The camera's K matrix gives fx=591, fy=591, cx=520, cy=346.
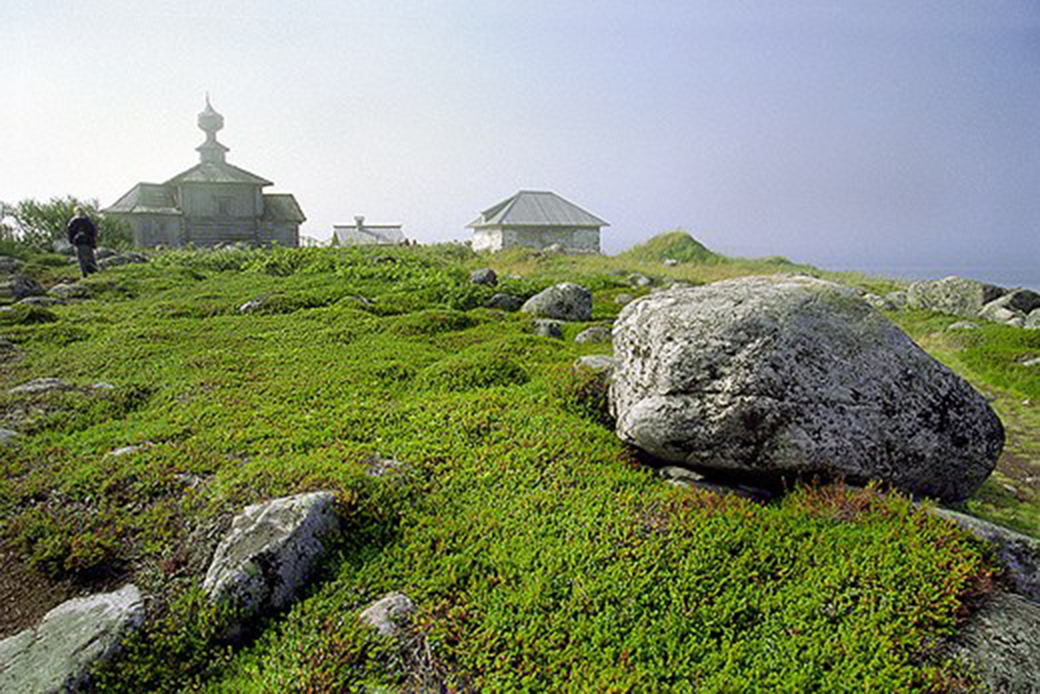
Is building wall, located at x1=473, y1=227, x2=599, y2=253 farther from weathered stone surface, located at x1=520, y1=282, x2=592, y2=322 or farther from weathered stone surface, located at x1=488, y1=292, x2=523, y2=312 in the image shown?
weathered stone surface, located at x1=520, y1=282, x2=592, y2=322

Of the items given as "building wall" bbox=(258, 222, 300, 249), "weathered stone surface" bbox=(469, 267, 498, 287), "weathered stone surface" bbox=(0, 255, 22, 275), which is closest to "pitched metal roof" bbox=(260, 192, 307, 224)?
"building wall" bbox=(258, 222, 300, 249)

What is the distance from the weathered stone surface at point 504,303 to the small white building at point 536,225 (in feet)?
120

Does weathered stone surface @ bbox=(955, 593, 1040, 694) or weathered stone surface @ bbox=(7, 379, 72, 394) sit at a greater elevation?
weathered stone surface @ bbox=(7, 379, 72, 394)

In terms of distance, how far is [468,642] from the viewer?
15.6 ft

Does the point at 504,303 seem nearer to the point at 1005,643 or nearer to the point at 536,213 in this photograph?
the point at 1005,643

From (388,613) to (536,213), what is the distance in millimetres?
58302

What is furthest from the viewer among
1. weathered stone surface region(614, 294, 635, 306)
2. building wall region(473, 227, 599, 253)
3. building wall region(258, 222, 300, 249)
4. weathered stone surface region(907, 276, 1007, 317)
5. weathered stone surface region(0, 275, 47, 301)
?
building wall region(258, 222, 300, 249)

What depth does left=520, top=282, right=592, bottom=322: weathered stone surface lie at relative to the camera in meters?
19.3

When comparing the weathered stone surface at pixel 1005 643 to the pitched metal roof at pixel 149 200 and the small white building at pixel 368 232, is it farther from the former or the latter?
the small white building at pixel 368 232

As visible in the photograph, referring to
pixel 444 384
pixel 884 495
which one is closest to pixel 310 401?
pixel 444 384

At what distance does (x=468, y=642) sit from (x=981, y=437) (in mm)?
6629

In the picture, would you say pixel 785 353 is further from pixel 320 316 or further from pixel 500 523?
pixel 320 316

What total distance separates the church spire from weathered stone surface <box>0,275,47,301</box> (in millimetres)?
57971

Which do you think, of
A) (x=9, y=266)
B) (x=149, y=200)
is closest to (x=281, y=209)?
(x=149, y=200)
